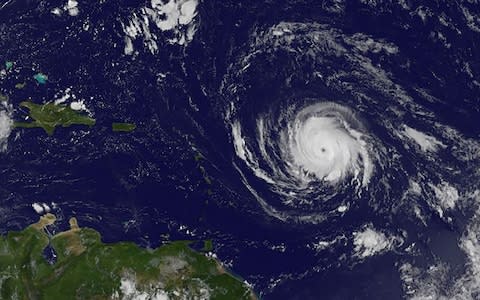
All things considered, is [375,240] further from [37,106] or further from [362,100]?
[37,106]

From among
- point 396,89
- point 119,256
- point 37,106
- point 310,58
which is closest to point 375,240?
point 396,89

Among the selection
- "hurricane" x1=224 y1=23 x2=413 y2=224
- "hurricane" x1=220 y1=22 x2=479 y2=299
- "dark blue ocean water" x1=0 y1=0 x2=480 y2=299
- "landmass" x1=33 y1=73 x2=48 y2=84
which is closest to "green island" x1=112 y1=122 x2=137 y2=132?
"dark blue ocean water" x1=0 y1=0 x2=480 y2=299

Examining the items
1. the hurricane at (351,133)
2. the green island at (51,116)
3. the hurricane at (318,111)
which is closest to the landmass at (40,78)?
the green island at (51,116)

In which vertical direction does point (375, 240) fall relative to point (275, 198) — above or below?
below

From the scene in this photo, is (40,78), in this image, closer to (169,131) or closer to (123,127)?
(123,127)

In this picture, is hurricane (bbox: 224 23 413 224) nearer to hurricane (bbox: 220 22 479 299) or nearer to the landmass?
hurricane (bbox: 220 22 479 299)

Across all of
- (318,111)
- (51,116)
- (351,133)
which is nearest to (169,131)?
(51,116)
